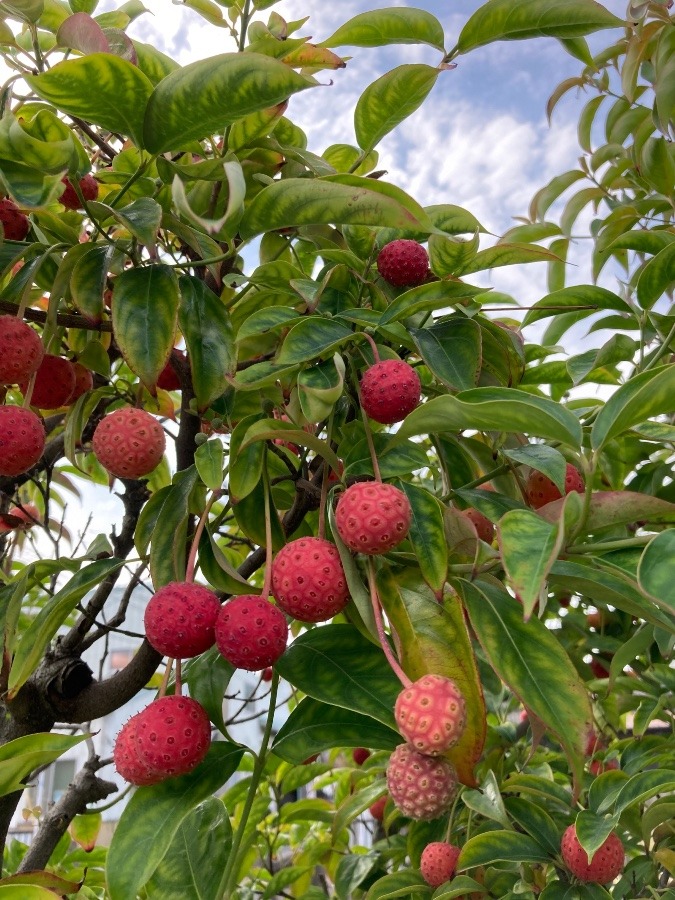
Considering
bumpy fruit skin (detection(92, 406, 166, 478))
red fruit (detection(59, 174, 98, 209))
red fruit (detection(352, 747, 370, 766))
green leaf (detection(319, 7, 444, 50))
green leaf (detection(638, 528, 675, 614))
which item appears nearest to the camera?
green leaf (detection(638, 528, 675, 614))

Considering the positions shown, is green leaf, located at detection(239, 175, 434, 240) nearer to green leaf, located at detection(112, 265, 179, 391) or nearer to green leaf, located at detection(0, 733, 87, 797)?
green leaf, located at detection(112, 265, 179, 391)

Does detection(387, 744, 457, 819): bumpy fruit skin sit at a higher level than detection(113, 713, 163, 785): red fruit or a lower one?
higher

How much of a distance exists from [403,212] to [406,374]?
16 centimetres

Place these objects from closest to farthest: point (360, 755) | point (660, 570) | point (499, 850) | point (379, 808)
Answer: point (660, 570), point (499, 850), point (379, 808), point (360, 755)

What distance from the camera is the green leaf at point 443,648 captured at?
70cm

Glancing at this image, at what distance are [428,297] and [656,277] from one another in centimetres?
36

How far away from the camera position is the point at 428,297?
0.85 m

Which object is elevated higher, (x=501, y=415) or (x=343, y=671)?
(x=501, y=415)

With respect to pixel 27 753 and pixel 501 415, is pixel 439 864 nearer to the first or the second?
pixel 27 753

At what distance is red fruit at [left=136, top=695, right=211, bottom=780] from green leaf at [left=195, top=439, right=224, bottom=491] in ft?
0.72

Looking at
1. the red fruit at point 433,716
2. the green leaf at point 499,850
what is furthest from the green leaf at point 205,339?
the green leaf at point 499,850

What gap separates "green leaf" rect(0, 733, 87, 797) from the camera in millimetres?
683

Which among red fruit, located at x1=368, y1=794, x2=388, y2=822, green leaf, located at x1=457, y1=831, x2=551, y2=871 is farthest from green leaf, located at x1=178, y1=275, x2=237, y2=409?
red fruit, located at x1=368, y1=794, x2=388, y2=822

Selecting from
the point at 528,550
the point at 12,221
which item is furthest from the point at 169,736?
the point at 12,221
